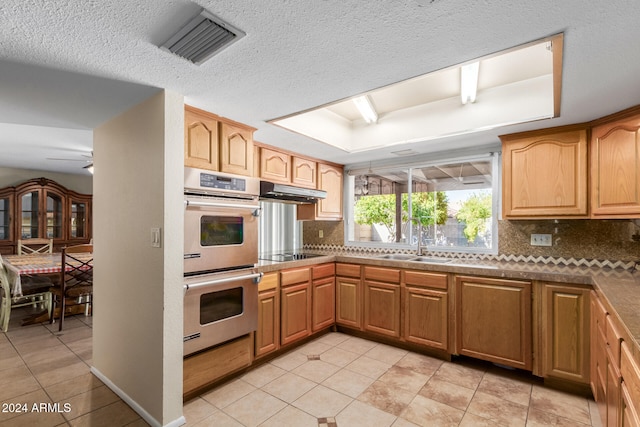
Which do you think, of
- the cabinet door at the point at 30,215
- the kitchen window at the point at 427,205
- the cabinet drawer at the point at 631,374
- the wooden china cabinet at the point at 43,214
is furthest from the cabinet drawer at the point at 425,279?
the cabinet door at the point at 30,215

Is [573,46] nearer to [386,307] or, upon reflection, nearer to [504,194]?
[504,194]

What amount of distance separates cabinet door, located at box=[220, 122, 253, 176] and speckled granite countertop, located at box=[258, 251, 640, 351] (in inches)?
32.6

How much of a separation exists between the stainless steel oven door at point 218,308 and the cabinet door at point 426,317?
143cm

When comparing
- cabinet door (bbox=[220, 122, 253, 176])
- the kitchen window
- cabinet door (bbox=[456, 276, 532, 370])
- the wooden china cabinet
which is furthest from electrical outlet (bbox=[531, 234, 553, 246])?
the wooden china cabinet

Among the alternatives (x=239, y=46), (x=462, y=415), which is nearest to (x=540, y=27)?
(x=239, y=46)

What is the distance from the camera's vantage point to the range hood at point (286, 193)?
2.75 meters

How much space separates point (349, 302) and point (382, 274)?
1.70 feet

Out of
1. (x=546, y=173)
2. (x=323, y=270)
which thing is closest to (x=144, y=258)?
(x=323, y=270)

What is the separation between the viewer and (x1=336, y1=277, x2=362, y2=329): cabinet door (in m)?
3.36

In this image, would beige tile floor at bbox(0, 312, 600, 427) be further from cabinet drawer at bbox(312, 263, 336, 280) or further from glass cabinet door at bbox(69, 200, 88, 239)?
glass cabinet door at bbox(69, 200, 88, 239)

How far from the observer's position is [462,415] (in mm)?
2025

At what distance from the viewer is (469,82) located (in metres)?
2.38

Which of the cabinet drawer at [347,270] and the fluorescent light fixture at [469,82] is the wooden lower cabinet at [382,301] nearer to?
the cabinet drawer at [347,270]

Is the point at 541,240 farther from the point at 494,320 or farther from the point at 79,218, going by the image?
the point at 79,218
